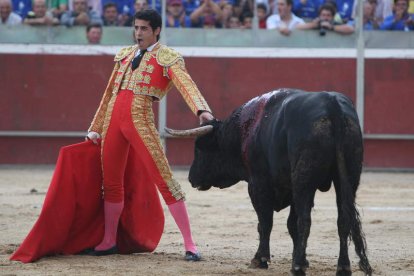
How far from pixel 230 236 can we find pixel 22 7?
5.57m

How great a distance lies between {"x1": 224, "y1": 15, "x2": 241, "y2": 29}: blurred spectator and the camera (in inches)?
438

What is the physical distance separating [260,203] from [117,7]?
6.47 meters

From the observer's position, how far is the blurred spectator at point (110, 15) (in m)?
11.1

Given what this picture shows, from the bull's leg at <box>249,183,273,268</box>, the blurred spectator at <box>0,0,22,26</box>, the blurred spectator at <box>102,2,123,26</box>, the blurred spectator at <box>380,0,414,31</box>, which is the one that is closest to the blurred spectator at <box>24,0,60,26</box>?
the blurred spectator at <box>0,0,22,26</box>

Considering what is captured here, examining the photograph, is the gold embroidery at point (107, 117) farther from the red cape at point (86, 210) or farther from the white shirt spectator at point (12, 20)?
the white shirt spectator at point (12, 20)

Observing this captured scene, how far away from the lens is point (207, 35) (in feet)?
36.8

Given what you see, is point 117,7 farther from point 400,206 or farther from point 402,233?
point 402,233

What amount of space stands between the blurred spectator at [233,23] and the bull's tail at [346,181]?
6.69 meters

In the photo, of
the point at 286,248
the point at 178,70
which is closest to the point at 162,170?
the point at 178,70

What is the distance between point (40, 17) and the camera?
1110 cm

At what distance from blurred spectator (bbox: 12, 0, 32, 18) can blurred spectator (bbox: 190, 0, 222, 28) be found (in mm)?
1746

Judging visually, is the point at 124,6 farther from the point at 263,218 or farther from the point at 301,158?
the point at 301,158

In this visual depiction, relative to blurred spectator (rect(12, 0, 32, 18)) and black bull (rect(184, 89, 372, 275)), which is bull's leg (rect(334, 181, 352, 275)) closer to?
black bull (rect(184, 89, 372, 275))

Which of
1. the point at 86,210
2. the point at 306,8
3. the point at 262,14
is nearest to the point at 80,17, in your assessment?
the point at 262,14
